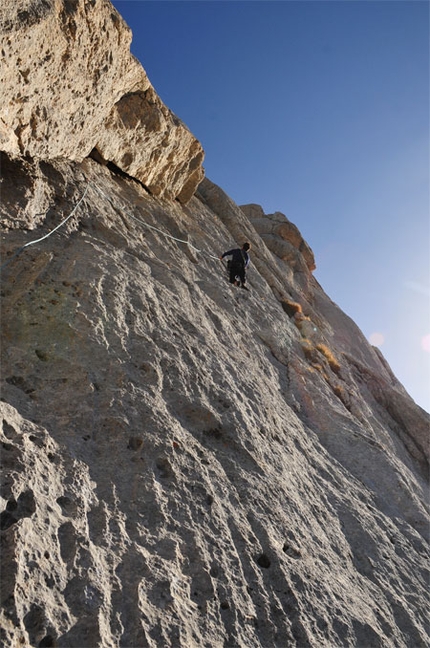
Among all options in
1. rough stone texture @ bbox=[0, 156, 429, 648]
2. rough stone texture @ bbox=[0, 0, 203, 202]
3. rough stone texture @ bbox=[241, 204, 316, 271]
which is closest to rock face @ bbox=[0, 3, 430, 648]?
rough stone texture @ bbox=[0, 156, 429, 648]

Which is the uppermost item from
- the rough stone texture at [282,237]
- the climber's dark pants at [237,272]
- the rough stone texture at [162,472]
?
the rough stone texture at [282,237]

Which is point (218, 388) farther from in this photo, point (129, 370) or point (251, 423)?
point (129, 370)

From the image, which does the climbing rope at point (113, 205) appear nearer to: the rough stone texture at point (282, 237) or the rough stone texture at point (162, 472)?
the rough stone texture at point (162, 472)

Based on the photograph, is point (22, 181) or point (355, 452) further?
point (355, 452)

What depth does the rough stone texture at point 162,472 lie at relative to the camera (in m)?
3.44

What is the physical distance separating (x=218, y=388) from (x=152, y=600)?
10.3 feet

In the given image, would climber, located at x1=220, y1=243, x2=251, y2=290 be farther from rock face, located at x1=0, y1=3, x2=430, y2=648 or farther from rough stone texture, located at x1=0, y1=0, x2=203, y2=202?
rough stone texture, located at x1=0, y1=0, x2=203, y2=202

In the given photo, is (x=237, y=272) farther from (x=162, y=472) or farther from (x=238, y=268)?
(x=162, y=472)

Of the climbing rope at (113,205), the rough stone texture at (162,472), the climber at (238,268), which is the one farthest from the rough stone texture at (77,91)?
the climber at (238,268)

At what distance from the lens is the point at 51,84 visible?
6949 millimetres

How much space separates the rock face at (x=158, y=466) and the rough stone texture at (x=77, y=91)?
125mm

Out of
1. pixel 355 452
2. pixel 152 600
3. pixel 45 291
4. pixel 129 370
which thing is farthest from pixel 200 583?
pixel 355 452

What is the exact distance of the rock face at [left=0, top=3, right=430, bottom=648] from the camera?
3.45 m

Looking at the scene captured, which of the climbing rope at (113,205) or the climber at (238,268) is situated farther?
the climber at (238,268)
